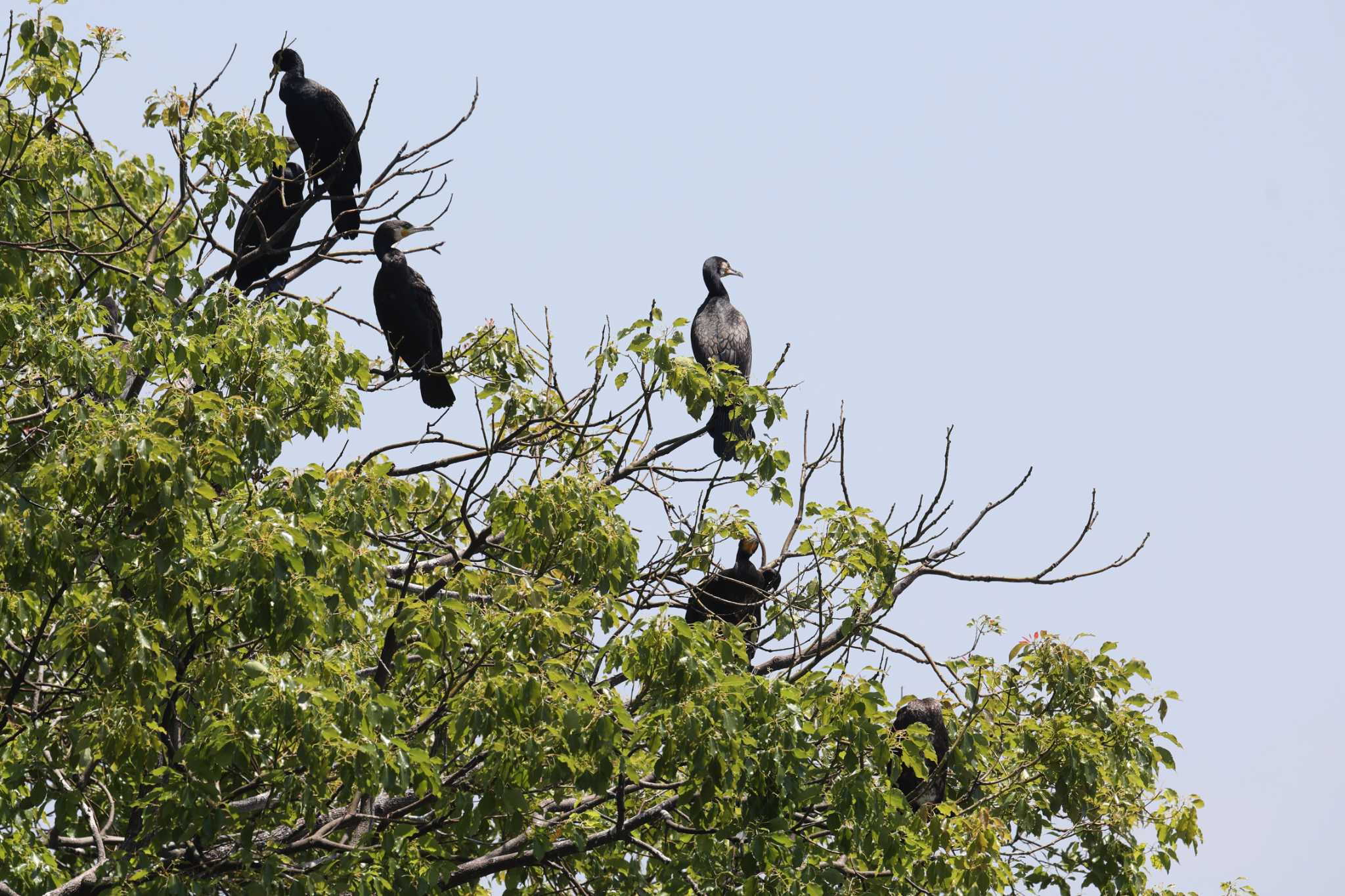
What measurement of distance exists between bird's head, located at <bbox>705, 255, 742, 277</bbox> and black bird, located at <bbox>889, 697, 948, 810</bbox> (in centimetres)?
450

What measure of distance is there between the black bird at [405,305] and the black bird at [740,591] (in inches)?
81.3

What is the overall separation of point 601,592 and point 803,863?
64.9 inches

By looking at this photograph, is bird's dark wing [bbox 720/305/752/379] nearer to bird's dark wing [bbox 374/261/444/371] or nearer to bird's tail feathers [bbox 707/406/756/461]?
bird's tail feathers [bbox 707/406/756/461]

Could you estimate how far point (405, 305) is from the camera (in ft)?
30.9

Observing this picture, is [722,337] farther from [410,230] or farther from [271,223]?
[271,223]

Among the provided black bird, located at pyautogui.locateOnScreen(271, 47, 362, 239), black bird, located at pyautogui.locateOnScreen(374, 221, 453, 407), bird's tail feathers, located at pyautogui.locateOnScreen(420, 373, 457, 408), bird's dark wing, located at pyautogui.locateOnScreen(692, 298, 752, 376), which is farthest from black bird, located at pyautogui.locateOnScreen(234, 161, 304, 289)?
bird's dark wing, located at pyautogui.locateOnScreen(692, 298, 752, 376)

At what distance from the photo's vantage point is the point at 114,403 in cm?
593

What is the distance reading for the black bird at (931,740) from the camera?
7375 millimetres

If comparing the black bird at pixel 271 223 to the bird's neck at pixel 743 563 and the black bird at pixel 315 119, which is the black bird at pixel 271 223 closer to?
the black bird at pixel 315 119

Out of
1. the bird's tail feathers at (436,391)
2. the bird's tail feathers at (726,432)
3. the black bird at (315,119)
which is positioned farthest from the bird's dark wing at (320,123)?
the bird's tail feathers at (726,432)

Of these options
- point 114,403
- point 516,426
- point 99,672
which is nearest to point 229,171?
point 516,426

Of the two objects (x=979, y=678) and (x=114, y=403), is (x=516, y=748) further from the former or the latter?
(x=979, y=678)

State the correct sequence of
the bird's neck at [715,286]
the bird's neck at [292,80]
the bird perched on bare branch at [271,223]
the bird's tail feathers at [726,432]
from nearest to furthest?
the bird's tail feathers at [726,432] → the bird perched on bare branch at [271,223] → the bird's neck at [292,80] → the bird's neck at [715,286]

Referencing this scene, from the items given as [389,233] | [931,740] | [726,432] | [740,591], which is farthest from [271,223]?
[931,740]
